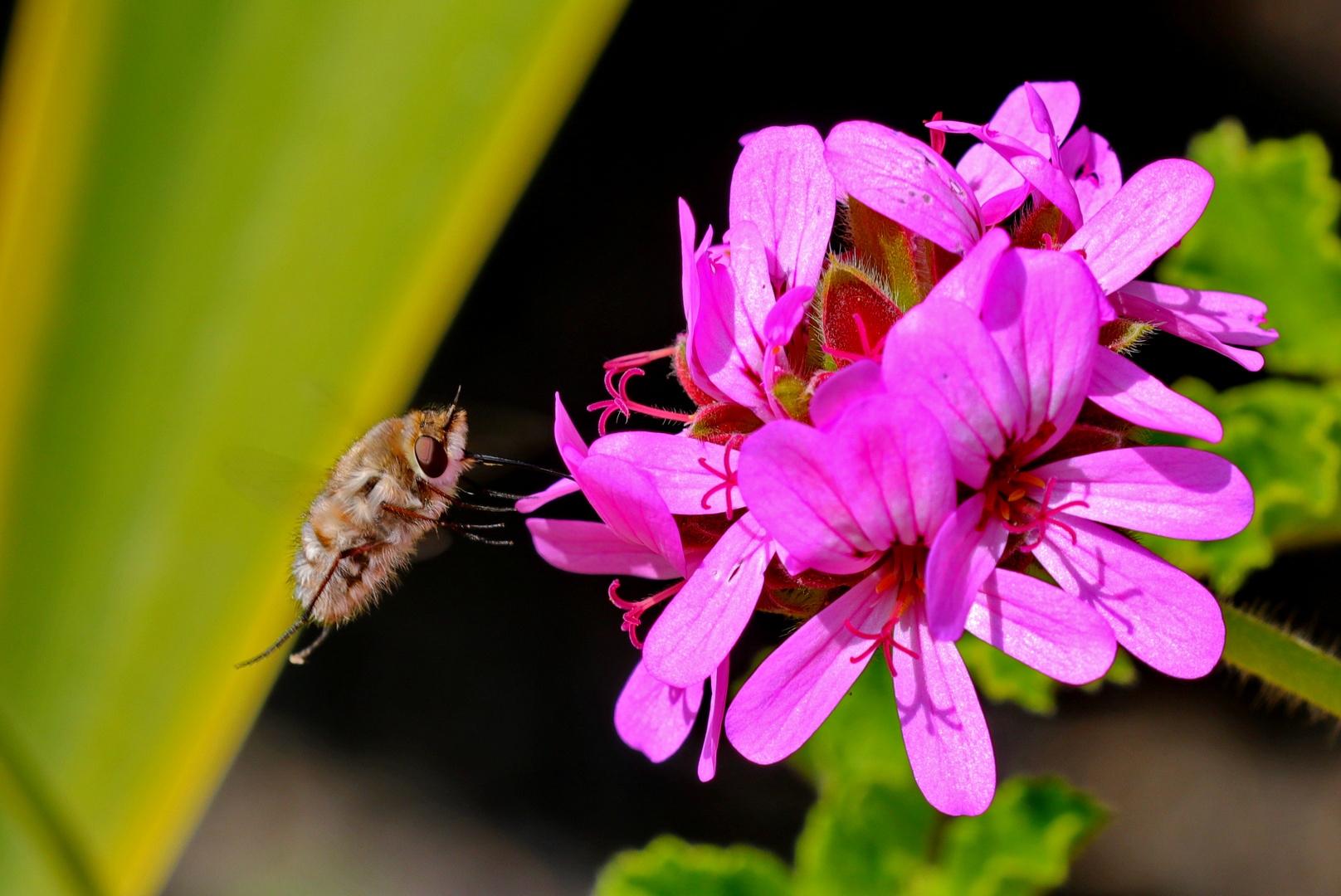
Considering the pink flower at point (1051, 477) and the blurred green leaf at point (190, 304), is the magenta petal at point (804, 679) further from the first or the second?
A: the blurred green leaf at point (190, 304)

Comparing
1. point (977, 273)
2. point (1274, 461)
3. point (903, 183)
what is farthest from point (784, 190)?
point (1274, 461)

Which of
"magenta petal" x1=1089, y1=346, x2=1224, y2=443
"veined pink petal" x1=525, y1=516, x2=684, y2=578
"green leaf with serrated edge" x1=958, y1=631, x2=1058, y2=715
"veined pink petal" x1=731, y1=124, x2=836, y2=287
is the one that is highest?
"magenta petal" x1=1089, y1=346, x2=1224, y2=443

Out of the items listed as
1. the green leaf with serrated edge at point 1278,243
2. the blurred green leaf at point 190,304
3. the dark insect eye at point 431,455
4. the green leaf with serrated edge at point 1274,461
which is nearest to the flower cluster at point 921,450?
the dark insect eye at point 431,455

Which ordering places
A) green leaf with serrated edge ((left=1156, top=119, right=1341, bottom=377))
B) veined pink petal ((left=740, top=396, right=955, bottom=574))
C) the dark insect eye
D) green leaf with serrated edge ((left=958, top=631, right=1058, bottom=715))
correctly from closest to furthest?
1. veined pink petal ((left=740, top=396, right=955, bottom=574))
2. the dark insect eye
3. green leaf with serrated edge ((left=958, top=631, right=1058, bottom=715))
4. green leaf with serrated edge ((left=1156, top=119, right=1341, bottom=377))

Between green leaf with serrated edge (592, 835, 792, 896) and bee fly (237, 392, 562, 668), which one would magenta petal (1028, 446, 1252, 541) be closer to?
bee fly (237, 392, 562, 668)

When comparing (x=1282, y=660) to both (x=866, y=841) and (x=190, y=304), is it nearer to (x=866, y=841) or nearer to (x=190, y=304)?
(x=866, y=841)

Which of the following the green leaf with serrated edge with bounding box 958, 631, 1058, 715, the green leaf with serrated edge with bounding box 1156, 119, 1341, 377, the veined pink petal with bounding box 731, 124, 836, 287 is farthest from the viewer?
the green leaf with serrated edge with bounding box 1156, 119, 1341, 377

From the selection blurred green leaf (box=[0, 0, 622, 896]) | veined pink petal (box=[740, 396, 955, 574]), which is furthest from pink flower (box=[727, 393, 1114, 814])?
blurred green leaf (box=[0, 0, 622, 896])
